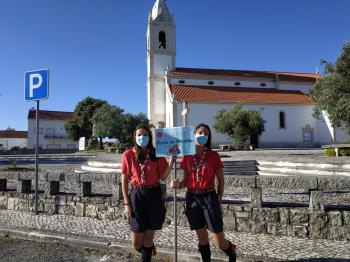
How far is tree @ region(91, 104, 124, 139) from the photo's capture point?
144 ft

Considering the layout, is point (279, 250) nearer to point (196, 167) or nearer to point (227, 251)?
point (227, 251)

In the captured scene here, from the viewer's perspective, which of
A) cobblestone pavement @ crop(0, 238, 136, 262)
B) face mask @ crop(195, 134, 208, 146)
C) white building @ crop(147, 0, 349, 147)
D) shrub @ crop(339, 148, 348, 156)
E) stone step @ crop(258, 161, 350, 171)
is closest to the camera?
face mask @ crop(195, 134, 208, 146)

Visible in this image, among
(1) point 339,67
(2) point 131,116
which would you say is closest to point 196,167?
(1) point 339,67

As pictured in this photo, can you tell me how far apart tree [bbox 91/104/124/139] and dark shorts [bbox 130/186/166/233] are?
40280 mm

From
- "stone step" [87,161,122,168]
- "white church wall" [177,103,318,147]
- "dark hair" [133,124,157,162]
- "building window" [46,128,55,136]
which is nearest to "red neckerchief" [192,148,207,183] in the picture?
"dark hair" [133,124,157,162]

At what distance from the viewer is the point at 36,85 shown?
7.32 meters

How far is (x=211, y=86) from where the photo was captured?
1948 inches

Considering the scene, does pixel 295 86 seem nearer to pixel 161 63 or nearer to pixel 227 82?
pixel 227 82

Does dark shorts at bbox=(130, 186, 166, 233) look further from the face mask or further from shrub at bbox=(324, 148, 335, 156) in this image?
shrub at bbox=(324, 148, 335, 156)

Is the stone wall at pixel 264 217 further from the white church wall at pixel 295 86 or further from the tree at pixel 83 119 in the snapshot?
the tree at pixel 83 119

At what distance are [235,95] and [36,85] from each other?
137 ft

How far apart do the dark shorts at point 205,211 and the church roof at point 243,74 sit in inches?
1769

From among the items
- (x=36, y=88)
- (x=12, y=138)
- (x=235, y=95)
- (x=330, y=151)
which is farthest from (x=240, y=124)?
(x=12, y=138)

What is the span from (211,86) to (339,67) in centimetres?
2836
